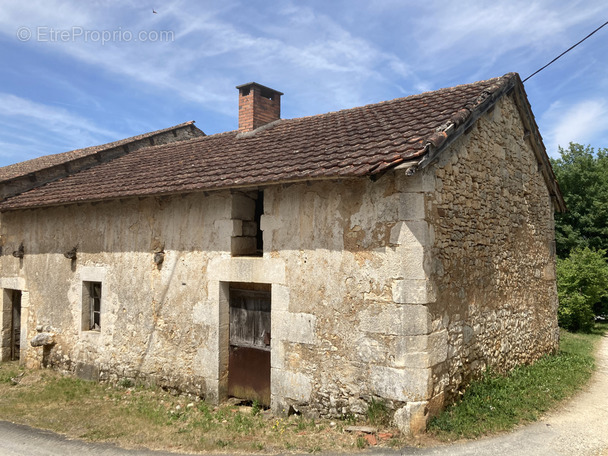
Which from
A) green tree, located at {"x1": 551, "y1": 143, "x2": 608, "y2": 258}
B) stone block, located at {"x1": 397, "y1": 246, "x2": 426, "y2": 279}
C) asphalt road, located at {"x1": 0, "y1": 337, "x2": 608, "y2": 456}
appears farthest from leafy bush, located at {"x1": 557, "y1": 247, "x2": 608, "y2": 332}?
stone block, located at {"x1": 397, "y1": 246, "x2": 426, "y2": 279}

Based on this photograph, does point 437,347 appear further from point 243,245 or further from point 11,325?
point 11,325

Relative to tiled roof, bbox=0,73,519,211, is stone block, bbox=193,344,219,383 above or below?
below

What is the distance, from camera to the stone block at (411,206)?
558 centimetres

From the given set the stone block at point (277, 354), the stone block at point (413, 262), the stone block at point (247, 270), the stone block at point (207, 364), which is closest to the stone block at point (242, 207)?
the stone block at point (247, 270)

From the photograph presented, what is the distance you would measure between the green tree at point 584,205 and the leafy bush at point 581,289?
17.4ft

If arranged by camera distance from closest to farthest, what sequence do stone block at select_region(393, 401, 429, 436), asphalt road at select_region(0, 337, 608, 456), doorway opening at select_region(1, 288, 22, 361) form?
asphalt road at select_region(0, 337, 608, 456) → stone block at select_region(393, 401, 429, 436) → doorway opening at select_region(1, 288, 22, 361)

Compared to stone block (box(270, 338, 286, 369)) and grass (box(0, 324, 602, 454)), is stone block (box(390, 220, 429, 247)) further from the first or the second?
stone block (box(270, 338, 286, 369))

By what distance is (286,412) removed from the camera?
6367 millimetres

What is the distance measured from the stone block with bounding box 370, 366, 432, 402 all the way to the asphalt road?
0.60 metres

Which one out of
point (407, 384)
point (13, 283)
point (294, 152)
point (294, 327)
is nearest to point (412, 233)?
point (407, 384)

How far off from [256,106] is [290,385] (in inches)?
257

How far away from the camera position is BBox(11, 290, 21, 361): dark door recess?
35.8 ft

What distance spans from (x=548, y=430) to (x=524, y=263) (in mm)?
3584

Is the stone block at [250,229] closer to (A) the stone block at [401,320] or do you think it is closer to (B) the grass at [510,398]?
(A) the stone block at [401,320]
